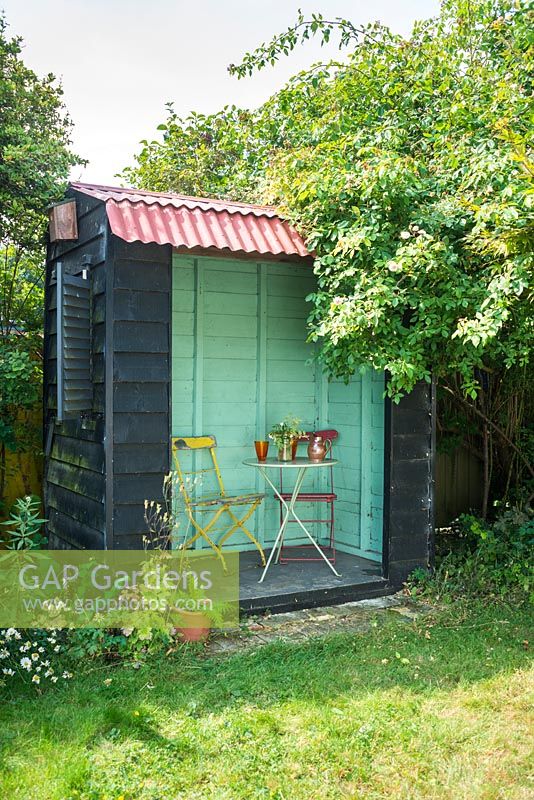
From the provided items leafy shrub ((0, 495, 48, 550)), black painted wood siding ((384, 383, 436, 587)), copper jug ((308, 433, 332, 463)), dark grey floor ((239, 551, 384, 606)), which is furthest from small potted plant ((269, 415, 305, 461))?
leafy shrub ((0, 495, 48, 550))

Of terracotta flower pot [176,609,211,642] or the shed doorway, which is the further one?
the shed doorway

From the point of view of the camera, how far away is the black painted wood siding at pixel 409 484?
5.14 meters

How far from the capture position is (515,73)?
5.70 metres

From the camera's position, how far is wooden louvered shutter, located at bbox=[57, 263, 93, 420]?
4.29m

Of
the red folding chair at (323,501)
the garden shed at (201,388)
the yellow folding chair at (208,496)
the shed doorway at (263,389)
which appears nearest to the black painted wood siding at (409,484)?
the garden shed at (201,388)

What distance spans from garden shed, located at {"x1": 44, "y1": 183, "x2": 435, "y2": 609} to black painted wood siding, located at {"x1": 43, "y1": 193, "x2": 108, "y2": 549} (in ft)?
0.06

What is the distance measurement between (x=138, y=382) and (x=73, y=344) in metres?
0.52

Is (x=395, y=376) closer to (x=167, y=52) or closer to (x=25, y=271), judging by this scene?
(x=25, y=271)

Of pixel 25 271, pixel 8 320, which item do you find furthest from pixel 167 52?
pixel 8 320

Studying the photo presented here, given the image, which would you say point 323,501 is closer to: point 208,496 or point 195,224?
point 208,496

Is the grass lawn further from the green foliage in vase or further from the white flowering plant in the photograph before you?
the green foliage in vase

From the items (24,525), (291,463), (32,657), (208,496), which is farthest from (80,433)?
(32,657)

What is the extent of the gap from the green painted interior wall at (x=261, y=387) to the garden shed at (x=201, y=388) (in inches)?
0.5

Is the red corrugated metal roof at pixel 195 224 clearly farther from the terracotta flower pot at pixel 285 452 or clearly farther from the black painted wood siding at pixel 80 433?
the terracotta flower pot at pixel 285 452
